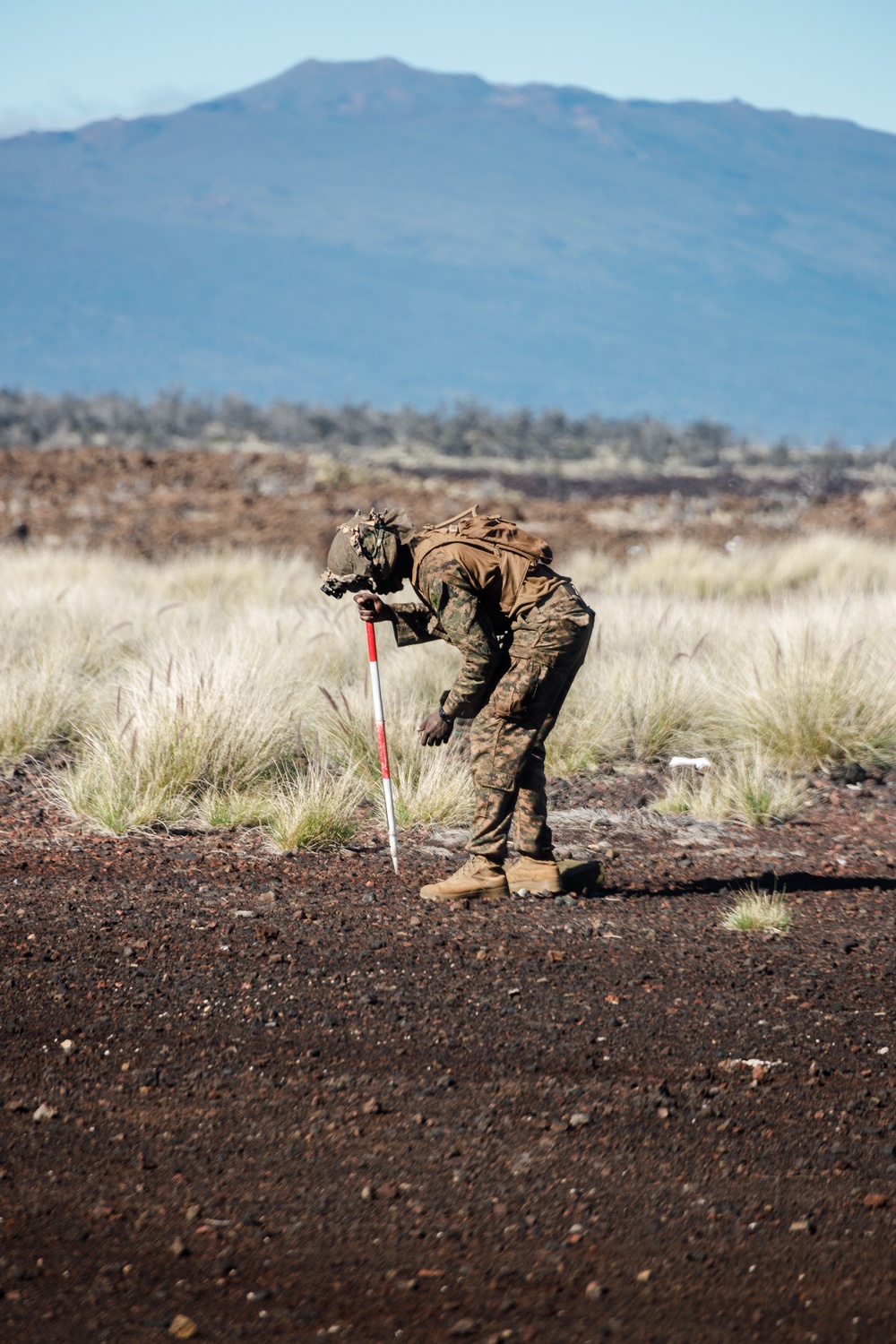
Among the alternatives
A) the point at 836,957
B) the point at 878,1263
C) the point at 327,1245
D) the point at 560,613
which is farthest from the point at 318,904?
the point at 878,1263

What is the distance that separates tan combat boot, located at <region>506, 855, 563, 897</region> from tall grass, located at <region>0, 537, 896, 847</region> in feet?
3.54

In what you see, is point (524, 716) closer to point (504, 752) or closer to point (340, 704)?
point (504, 752)

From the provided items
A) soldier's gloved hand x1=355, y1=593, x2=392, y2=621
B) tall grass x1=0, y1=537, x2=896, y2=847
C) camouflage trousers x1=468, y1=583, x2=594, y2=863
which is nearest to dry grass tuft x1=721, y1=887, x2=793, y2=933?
camouflage trousers x1=468, y1=583, x2=594, y2=863

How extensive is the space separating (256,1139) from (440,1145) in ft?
1.45

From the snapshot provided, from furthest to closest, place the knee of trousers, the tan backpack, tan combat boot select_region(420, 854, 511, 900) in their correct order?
tan combat boot select_region(420, 854, 511, 900) < the knee of trousers < the tan backpack

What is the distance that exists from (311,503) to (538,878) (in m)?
17.9

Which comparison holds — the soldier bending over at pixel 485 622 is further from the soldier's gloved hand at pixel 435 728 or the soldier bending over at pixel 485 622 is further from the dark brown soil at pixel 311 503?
the dark brown soil at pixel 311 503

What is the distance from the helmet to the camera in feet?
15.7

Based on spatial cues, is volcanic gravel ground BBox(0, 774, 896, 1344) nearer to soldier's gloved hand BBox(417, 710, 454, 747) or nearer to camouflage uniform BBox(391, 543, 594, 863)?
camouflage uniform BBox(391, 543, 594, 863)

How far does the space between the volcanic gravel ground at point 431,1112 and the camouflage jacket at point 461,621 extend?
2.80ft

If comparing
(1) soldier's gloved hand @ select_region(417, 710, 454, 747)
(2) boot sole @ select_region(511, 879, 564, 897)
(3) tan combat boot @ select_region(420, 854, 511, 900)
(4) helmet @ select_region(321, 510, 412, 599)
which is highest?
(4) helmet @ select_region(321, 510, 412, 599)

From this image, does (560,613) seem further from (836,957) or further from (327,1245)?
(327,1245)

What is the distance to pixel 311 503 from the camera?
894 inches

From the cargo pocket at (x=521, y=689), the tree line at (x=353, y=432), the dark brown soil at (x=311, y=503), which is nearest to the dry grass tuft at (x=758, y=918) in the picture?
the cargo pocket at (x=521, y=689)
